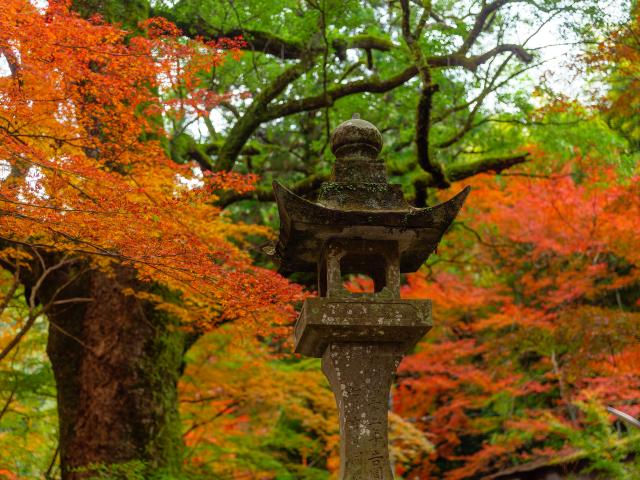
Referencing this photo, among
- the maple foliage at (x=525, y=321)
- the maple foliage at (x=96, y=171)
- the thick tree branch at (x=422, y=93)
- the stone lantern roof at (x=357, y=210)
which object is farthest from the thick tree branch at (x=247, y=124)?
the stone lantern roof at (x=357, y=210)

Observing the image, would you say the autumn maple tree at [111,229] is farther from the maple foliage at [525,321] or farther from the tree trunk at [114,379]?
the maple foliage at [525,321]

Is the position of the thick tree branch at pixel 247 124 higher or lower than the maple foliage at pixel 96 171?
higher

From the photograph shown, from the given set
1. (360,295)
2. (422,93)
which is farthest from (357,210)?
(422,93)

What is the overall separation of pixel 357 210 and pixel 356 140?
74 cm

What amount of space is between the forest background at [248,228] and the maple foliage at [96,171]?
3 centimetres

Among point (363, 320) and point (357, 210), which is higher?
→ point (357, 210)

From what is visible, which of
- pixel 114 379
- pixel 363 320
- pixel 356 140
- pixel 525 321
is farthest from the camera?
pixel 525 321

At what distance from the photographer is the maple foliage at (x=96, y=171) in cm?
517

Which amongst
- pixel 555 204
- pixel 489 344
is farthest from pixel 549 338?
pixel 555 204

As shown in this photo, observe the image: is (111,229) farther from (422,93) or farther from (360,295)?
(422,93)

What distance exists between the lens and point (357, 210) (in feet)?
16.3

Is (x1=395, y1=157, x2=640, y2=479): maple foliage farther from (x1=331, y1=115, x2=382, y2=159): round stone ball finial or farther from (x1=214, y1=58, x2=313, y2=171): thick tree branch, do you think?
(x1=331, y1=115, x2=382, y2=159): round stone ball finial

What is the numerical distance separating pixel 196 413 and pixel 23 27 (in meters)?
8.34

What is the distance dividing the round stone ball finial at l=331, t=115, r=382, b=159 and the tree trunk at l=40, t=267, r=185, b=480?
Result: 4612mm
